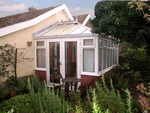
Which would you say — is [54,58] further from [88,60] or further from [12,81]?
[12,81]

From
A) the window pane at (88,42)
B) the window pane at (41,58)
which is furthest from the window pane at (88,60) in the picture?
the window pane at (41,58)

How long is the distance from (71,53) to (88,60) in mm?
942

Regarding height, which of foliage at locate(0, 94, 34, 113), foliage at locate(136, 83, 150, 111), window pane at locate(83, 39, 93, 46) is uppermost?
window pane at locate(83, 39, 93, 46)

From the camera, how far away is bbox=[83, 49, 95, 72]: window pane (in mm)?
6274

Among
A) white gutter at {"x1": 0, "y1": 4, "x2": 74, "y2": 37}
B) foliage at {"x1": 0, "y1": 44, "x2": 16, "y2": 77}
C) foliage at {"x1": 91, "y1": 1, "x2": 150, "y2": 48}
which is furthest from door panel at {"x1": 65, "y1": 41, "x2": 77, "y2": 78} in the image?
foliage at {"x1": 0, "y1": 44, "x2": 16, "y2": 77}

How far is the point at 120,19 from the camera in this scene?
4609mm

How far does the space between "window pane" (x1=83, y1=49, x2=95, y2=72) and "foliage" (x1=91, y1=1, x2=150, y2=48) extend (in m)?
1.16

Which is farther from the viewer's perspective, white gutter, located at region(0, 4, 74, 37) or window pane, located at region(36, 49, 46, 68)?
window pane, located at region(36, 49, 46, 68)

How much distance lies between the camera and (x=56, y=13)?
30.2ft

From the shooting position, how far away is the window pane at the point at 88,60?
6.27m

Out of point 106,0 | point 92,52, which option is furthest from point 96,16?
point 92,52

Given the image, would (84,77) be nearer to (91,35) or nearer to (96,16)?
(91,35)

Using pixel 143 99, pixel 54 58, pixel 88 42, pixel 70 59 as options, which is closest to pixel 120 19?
pixel 88 42

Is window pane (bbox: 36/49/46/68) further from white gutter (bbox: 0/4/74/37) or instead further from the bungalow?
white gutter (bbox: 0/4/74/37)
